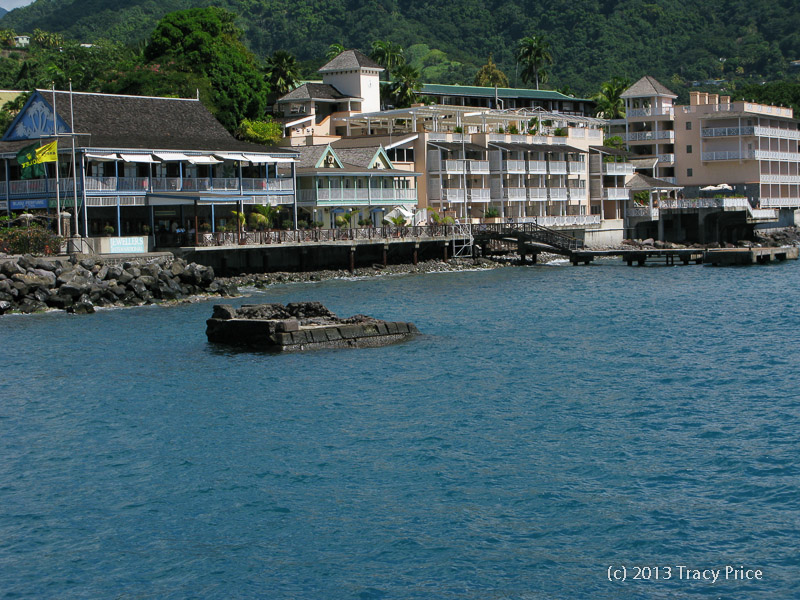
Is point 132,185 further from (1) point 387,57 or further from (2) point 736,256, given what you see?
(1) point 387,57

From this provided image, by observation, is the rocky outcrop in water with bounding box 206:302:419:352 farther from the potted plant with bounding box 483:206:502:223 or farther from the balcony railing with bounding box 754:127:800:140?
the balcony railing with bounding box 754:127:800:140

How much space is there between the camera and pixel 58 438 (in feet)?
77.0

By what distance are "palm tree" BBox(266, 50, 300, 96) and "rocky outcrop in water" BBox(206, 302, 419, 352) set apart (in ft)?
225

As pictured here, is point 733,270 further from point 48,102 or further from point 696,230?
point 48,102

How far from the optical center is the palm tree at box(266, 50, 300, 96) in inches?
4011

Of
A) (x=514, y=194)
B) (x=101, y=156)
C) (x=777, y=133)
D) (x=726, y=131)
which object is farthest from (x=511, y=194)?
(x=101, y=156)

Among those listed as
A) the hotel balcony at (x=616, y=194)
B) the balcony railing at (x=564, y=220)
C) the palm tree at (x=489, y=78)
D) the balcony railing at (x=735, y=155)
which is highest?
the palm tree at (x=489, y=78)

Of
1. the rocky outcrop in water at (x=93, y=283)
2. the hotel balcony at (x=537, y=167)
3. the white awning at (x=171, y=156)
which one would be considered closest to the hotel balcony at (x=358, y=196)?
the white awning at (x=171, y=156)

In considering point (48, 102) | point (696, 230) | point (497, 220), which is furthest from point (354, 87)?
point (48, 102)

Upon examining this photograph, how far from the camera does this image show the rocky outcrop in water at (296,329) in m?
34.7

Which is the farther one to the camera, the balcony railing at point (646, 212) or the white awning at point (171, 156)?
the balcony railing at point (646, 212)

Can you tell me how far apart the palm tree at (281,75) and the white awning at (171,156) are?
42780mm

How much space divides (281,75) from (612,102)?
41.4 metres

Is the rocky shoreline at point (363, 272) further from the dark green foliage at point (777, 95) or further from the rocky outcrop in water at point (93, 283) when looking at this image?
the dark green foliage at point (777, 95)
